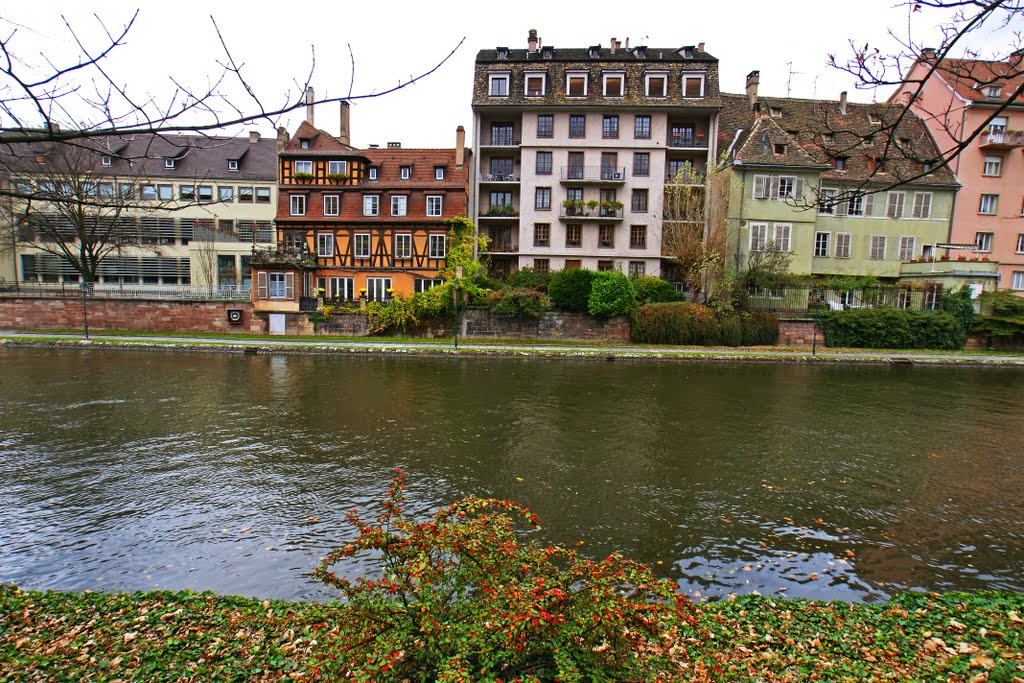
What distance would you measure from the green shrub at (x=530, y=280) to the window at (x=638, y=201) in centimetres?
830

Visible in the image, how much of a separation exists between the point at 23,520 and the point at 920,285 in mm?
42661

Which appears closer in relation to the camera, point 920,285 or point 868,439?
point 868,439

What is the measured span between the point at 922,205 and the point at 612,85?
76.6 ft

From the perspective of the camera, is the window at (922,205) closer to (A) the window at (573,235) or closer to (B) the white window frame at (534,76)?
(A) the window at (573,235)

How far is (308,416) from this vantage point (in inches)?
575

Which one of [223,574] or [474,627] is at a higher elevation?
[474,627]

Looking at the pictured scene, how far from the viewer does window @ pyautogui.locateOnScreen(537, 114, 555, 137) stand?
39.9m

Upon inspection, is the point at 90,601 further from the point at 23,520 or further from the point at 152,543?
the point at 23,520

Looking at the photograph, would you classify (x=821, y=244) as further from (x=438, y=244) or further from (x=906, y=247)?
(x=438, y=244)

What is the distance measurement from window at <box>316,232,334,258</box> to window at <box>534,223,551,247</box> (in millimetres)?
14104

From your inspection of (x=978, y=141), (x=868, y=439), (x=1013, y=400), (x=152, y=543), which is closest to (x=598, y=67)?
(x=978, y=141)

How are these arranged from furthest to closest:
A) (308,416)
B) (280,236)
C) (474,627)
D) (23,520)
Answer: (280,236), (308,416), (23,520), (474,627)

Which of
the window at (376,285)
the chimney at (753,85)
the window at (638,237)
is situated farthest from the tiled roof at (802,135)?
the window at (376,285)

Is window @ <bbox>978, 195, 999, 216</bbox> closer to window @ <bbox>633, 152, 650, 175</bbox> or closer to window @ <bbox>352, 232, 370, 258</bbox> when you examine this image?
window @ <bbox>633, 152, 650, 175</bbox>
